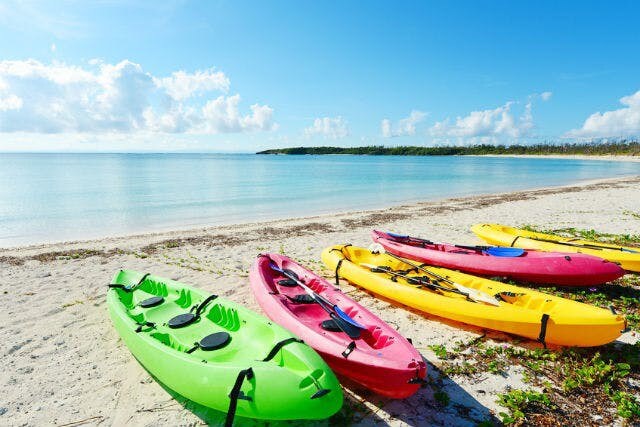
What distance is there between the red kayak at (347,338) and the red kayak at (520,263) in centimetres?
296

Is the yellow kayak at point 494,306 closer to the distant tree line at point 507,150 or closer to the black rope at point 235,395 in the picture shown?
the black rope at point 235,395

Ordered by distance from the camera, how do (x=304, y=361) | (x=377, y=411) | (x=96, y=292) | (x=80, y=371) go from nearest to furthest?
(x=304, y=361)
(x=377, y=411)
(x=80, y=371)
(x=96, y=292)

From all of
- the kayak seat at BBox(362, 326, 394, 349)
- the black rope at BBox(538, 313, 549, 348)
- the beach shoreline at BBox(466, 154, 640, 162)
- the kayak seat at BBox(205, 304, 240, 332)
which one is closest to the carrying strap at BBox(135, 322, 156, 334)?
the kayak seat at BBox(205, 304, 240, 332)

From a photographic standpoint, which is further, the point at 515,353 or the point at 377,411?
the point at 515,353

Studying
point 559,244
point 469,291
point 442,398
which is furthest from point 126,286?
point 559,244

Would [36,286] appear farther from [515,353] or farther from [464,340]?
[515,353]

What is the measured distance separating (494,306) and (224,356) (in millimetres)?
3463

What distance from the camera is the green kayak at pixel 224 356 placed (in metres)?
3.02

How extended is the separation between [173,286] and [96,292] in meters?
2.38

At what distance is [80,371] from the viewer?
4.40 metres

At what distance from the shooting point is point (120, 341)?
16.6ft

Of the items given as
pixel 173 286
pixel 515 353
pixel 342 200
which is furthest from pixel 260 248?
pixel 342 200

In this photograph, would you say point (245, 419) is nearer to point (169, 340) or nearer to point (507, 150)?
point (169, 340)

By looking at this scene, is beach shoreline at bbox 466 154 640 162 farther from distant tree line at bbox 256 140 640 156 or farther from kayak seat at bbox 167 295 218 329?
kayak seat at bbox 167 295 218 329
